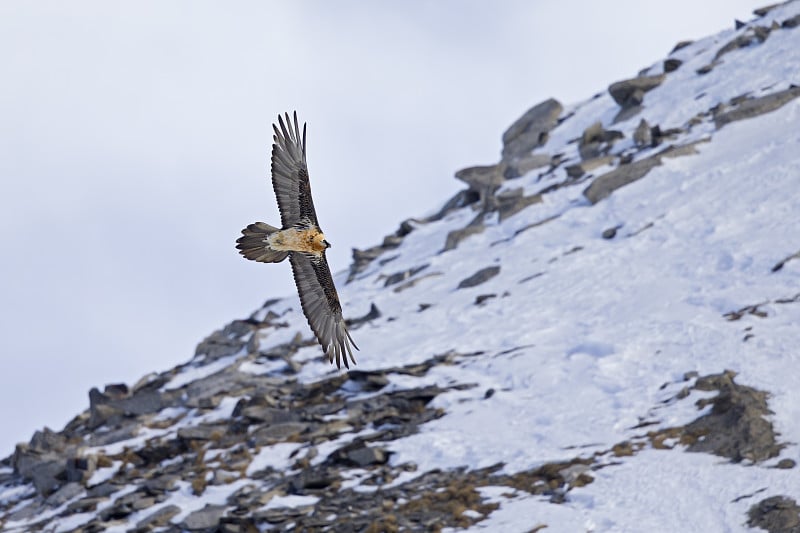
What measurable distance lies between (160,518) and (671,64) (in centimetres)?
3628

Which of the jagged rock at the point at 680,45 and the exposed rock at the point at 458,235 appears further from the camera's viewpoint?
the jagged rock at the point at 680,45

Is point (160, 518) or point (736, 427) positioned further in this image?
point (160, 518)

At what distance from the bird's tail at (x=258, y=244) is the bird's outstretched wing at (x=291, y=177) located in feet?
2.34

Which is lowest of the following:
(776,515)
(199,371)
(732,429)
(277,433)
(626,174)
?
(776,515)

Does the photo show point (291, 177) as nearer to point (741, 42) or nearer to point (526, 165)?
point (526, 165)

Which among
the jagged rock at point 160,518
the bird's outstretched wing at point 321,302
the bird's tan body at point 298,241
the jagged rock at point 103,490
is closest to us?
the bird's tan body at point 298,241

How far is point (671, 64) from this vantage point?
2015 inches

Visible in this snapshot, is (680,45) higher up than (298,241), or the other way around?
(680,45)

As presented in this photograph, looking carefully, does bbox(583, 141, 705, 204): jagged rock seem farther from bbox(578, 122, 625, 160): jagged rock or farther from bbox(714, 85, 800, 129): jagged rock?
bbox(578, 122, 625, 160): jagged rock

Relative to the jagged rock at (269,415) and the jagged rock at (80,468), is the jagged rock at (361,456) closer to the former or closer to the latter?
the jagged rock at (269,415)

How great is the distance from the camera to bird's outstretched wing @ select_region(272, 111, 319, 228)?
14250 millimetres

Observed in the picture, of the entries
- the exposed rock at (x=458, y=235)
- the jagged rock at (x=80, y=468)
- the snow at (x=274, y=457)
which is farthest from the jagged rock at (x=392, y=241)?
the snow at (x=274, y=457)

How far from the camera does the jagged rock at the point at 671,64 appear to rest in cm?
5095

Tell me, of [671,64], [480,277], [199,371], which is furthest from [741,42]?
[199,371]
